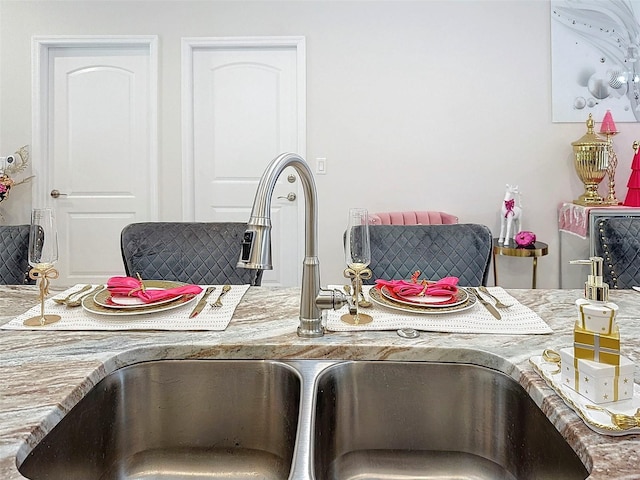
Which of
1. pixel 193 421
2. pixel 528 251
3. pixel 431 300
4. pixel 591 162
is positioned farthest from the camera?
pixel 591 162

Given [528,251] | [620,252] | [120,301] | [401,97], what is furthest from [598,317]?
[401,97]

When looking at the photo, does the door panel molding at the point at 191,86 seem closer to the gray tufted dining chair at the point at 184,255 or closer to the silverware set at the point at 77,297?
the gray tufted dining chair at the point at 184,255

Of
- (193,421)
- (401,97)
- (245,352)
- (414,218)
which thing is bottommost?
(193,421)

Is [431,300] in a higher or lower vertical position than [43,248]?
lower

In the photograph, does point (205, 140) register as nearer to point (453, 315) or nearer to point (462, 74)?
point (462, 74)

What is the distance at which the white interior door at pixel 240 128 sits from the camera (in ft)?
11.7

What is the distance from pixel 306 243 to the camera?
0.96 m

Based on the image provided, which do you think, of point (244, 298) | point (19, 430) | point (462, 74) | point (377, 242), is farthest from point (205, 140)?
point (19, 430)

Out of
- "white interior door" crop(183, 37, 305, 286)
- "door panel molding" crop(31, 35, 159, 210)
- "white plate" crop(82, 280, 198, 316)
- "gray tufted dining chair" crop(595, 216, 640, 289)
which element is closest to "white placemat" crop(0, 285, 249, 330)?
"white plate" crop(82, 280, 198, 316)

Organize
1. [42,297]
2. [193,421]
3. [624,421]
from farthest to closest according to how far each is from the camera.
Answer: [42,297]
[193,421]
[624,421]

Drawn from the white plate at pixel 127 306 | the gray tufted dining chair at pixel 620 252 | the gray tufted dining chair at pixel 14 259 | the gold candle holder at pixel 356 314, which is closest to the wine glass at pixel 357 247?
the gold candle holder at pixel 356 314

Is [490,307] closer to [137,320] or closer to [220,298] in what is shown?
[220,298]

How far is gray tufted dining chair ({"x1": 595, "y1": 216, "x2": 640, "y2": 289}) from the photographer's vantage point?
1647 mm

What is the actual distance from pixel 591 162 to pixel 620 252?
1.79m
